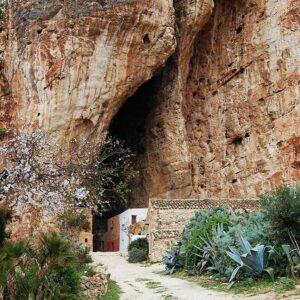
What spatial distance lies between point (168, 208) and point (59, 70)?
7456 millimetres

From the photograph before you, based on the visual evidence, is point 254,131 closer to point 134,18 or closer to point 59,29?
point 134,18

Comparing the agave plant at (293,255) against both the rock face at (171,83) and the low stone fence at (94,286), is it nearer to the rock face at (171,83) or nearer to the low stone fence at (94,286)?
the low stone fence at (94,286)

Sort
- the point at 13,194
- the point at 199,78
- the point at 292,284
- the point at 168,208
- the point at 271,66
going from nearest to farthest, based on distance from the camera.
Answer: the point at 292,284 → the point at 13,194 → the point at 168,208 → the point at 271,66 → the point at 199,78

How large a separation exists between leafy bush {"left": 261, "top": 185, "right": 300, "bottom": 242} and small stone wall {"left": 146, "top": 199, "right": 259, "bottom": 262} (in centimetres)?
887

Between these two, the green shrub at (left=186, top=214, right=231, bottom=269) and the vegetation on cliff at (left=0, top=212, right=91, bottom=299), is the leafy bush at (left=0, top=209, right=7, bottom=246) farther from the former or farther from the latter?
the green shrub at (left=186, top=214, right=231, bottom=269)

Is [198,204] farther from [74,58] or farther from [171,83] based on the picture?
[74,58]

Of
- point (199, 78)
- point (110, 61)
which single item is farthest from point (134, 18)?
point (199, 78)

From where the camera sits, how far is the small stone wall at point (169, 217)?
61.8 ft

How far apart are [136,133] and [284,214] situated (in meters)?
20.5

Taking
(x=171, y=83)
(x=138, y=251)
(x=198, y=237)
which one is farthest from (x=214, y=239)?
(x=171, y=83)

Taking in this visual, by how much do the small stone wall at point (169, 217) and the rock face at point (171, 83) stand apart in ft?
14.2

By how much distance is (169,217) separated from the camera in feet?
66.7

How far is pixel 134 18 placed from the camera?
75.2ft

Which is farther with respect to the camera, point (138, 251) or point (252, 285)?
point (138, 251)
